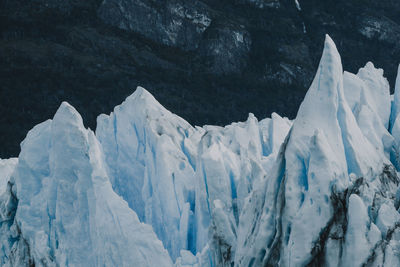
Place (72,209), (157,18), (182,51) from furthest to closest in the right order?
1. (182,51)
2. (157,18)
3. (72,209)

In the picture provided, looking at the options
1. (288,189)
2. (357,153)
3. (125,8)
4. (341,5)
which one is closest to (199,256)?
(288,189)

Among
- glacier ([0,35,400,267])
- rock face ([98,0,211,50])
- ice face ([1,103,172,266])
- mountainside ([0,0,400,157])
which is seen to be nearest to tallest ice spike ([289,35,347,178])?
glacier ([0,35,400,267])

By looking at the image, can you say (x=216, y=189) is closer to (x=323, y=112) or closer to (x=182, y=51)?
(x=323, y=112)

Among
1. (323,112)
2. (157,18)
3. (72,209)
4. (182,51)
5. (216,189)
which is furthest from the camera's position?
(182,51)

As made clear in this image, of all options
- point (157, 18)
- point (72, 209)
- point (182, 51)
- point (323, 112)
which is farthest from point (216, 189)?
point (157, 18)

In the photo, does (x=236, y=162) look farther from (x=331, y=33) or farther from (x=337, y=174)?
(x=331, y=33)

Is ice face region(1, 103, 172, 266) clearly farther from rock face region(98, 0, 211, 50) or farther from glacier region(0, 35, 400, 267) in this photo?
rock face region(98, 0, 211, 50)

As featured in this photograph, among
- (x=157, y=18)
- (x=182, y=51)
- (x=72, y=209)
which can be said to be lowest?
(x=182, y=51)

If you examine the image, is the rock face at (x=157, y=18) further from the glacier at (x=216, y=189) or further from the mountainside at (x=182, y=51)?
the glacier at (x=216, y=189)
